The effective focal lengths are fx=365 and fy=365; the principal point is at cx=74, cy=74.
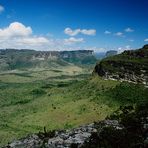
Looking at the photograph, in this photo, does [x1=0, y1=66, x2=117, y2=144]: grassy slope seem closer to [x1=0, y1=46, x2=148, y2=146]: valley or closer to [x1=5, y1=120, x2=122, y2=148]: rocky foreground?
[x1=0, y1=46, x2=148, y2=146]: valley

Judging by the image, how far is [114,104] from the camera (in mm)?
130000

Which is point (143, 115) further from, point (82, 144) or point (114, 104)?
point (114, 104)

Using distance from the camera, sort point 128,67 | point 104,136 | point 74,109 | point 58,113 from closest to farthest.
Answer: point 104,136 < point 74,109 < point 128,67 < point 58,113

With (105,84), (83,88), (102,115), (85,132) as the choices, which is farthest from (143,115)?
(83,88)

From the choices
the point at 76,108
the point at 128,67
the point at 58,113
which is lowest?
the point at 58,113

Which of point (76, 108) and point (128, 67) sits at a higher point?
point (128, 67)

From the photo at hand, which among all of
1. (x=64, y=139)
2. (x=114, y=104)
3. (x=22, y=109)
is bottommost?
(x=22, y=109)

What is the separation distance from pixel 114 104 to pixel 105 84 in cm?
2145

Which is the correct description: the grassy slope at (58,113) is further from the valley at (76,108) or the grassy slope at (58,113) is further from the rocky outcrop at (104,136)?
the rocky outcrop at (104,136)

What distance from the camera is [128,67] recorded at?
462 feet

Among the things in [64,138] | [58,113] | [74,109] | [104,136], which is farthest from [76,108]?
[104,136]

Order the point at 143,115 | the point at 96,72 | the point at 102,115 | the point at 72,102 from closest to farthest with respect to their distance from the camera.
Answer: the point at 143,115, the point at 102,115, the point at 72,102, the point at 96,72

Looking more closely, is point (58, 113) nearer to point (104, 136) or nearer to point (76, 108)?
point (76, 108)

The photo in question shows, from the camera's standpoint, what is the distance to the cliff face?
135m
